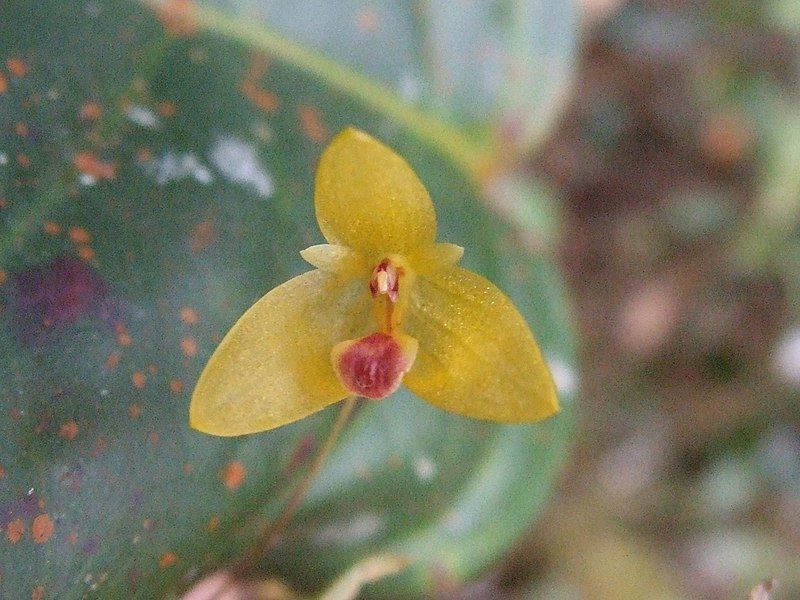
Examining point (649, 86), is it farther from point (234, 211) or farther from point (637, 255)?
point (234, 211)

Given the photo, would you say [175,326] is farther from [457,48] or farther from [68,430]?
[457,48]

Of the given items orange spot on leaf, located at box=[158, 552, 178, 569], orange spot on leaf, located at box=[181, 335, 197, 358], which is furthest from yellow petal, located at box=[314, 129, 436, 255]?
orange spot on leaf, located at box=[158, 552, 178, 569]

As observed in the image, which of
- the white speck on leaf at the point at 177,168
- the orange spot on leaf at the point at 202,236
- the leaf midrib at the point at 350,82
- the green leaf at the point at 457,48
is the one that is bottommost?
the orange spot on leaf at the point at 202,236

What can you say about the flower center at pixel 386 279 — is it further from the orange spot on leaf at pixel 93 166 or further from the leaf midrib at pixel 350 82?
the leaf midrib at pixel 350 82

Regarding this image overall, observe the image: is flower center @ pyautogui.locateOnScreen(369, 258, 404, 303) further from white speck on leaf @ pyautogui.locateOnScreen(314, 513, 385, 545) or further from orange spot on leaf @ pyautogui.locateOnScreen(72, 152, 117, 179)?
white speck on leaf @ pyautogui.locateOnScreen(314, 513, 385, 545)

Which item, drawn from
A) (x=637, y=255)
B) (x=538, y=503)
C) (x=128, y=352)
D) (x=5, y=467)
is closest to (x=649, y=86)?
(x=637, y=255)

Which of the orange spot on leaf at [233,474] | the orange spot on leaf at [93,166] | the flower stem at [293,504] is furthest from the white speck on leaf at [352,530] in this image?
the orange spot on leaf at [93,166]

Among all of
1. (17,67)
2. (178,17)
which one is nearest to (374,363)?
(17,67)
